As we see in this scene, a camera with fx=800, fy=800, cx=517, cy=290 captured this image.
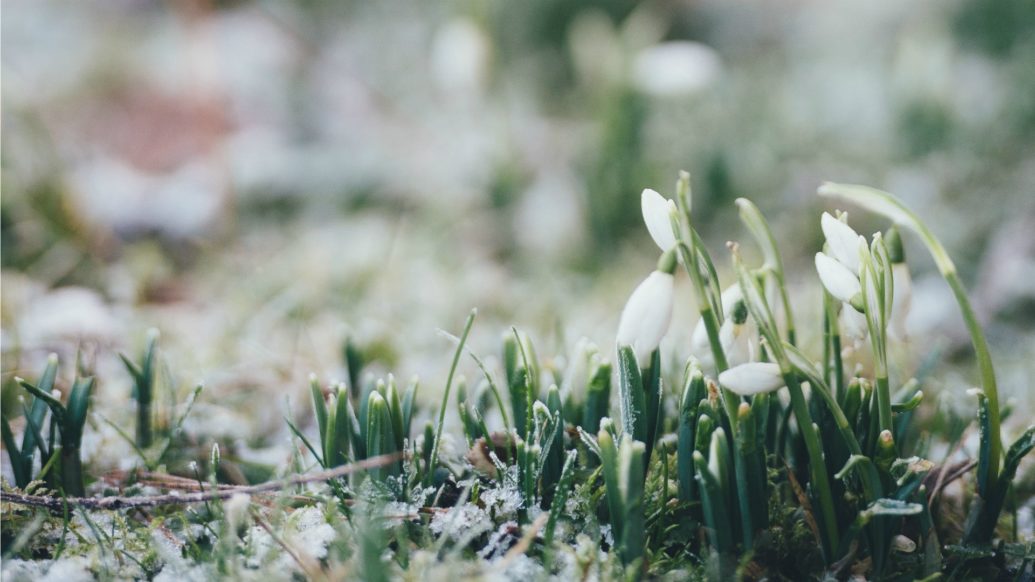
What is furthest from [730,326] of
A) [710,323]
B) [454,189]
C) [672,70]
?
[454,189]

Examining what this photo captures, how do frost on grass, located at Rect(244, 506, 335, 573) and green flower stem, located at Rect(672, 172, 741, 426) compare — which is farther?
frost on grass, located at Rect(244, 506, 335, 573)

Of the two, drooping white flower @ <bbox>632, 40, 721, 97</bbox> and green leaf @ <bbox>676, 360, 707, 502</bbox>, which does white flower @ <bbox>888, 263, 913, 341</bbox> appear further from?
drooping white flower @ <bbox>632, 40, 721, 97</bbox>

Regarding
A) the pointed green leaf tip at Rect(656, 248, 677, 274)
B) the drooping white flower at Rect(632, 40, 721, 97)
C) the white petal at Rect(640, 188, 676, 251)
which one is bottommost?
the pointed green leaf tip at Rect(656, 248, 677, 274)

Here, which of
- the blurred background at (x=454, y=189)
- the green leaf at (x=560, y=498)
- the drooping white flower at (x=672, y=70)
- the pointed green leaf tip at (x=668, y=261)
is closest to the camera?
the pointed green leaf tip at (x=668, y=261)

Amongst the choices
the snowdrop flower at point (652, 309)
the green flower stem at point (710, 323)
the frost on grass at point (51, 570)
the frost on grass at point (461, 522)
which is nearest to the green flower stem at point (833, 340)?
the green flower stem at point (710, 323)

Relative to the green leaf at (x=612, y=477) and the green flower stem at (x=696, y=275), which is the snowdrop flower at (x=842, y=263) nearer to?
the green flower stem at (x=696, y=275)

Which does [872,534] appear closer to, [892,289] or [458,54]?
[892,289]

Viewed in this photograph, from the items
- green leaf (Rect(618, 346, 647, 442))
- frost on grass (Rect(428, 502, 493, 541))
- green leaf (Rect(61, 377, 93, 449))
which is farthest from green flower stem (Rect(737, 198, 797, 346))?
green leaf (Rect(61, 377, 93, 449))

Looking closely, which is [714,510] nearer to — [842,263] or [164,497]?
[842,263]
